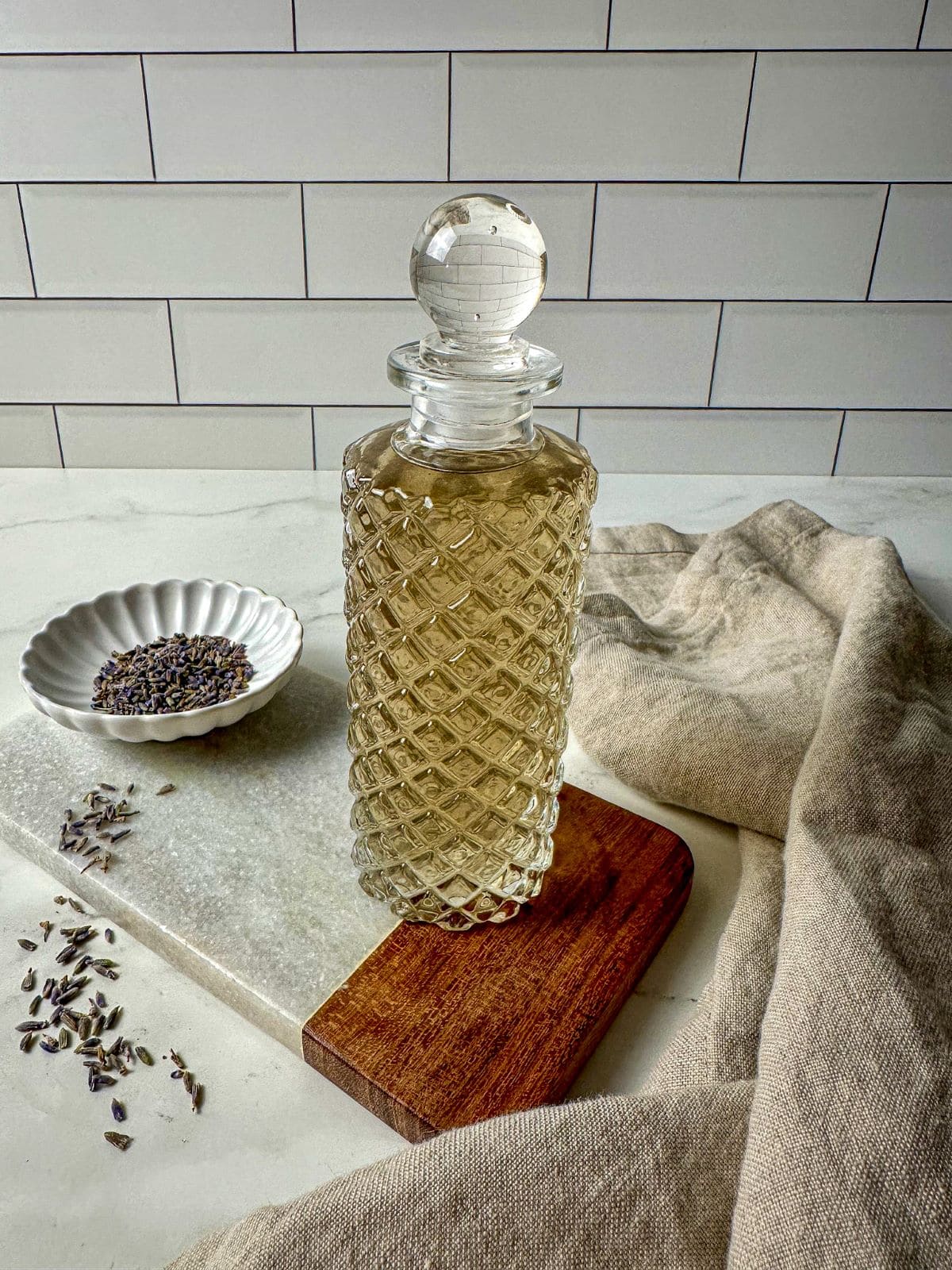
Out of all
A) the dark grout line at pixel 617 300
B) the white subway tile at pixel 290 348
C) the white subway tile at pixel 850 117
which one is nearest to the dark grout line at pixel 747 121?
the white subway tile at pixel 850 117

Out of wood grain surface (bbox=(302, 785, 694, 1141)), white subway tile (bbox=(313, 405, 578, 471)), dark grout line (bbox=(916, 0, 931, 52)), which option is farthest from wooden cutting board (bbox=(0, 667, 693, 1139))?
dark grout line (bbox=(916, 0, 931, 52))

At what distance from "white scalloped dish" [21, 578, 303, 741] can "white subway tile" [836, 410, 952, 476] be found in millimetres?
707

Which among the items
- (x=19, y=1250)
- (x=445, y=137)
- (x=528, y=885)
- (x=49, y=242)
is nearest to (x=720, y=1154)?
(x=528, y=885)

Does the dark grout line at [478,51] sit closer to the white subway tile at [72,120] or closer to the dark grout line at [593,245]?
the white subway tile at [72,120]

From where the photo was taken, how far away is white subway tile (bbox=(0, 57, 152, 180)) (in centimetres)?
98

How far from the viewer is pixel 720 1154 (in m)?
0.42

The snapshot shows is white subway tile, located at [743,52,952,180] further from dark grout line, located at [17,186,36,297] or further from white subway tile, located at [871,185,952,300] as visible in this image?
dark grout line, located at [17,186,36,297]

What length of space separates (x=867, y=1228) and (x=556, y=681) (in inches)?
10.7

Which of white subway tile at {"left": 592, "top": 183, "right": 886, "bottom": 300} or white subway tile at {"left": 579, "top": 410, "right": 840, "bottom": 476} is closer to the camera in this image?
white subway tile at {"left": 592, "top": 183, "right": 886, "bottom": 300}

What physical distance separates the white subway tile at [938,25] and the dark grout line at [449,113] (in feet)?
1.41

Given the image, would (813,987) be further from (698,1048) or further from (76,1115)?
(76,1115)

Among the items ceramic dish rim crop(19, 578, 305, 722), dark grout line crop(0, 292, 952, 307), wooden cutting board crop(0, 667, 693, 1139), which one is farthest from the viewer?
dark grout line crop(0, 292, 952, 307)

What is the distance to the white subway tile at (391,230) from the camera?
103 centimetres

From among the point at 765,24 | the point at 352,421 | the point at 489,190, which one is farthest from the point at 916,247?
the point at 352,421
